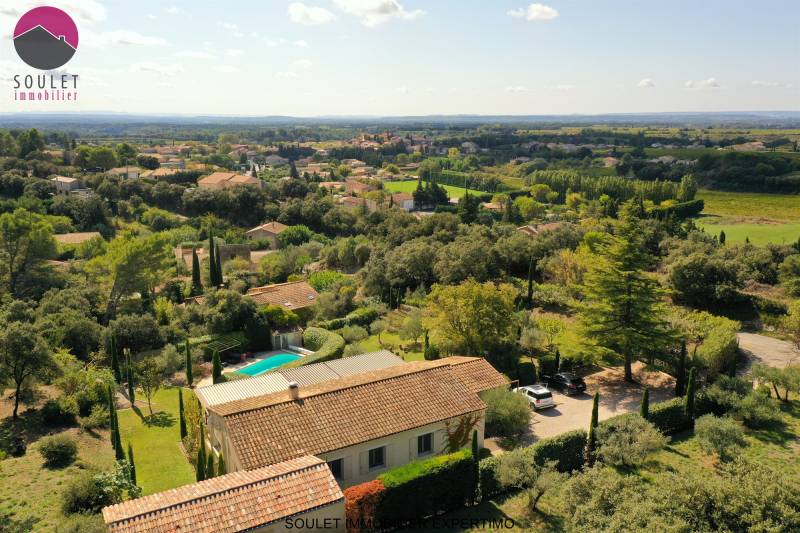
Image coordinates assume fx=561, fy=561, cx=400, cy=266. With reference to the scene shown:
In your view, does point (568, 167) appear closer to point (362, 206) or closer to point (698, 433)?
point (362, 206)

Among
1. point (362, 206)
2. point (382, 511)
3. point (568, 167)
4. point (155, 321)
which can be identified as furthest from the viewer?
point (568, 167)

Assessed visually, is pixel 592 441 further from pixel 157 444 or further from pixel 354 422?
pixel 157 444

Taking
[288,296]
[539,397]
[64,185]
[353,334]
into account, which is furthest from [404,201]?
[539,397]

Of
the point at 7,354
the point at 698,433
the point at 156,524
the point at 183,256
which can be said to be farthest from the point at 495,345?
the point at 183,256

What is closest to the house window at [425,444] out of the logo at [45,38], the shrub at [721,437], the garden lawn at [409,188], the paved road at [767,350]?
the shrub at [721,437]

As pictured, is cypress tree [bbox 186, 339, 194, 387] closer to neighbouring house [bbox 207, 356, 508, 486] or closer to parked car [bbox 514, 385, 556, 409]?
neighbouring house [bbox 207, 356, 508, 486]

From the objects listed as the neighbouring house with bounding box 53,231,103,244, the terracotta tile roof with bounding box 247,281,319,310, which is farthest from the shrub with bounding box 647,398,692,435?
the neighbouring house with bounding box 53,231,103,244

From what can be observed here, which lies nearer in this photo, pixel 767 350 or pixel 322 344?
pixel 767 350
